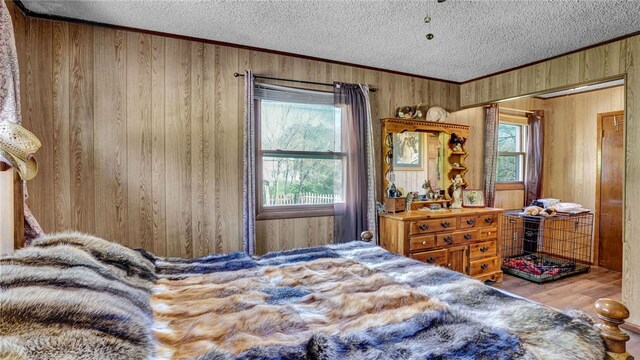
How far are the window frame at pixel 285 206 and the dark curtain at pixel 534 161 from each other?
3270 mm

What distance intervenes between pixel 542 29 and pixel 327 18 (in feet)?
5.80

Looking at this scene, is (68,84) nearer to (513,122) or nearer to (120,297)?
(120,297)

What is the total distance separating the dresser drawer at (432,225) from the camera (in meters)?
3.16

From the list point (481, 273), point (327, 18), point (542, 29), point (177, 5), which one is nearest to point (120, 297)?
point (177, 5)

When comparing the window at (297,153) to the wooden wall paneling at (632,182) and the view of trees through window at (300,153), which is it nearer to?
the view of trees through window at (300,153)

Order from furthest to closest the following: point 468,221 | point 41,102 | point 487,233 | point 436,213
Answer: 1. point 487,233
2. point 468,221
3. point 436,213
4. point 41,102

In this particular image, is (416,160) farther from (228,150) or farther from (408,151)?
(228,150)

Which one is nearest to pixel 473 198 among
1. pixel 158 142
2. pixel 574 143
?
pixel 574 143

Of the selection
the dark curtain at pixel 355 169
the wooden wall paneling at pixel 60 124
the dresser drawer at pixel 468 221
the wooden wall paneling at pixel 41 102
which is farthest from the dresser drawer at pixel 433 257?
the wooden wall paneling at pixel 41 102

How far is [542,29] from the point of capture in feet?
8.27

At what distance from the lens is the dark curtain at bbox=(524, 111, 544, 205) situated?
15.4 ft

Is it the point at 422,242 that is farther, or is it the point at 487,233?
the point at 487,233

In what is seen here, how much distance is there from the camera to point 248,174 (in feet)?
9.17

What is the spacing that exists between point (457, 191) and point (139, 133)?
3588 millimetres
